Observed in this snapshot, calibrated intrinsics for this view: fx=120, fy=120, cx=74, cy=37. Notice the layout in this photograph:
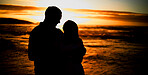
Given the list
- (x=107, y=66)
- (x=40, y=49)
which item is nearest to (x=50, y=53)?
(x=40, y=49)

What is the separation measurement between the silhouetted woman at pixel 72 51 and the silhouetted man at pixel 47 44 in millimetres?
176

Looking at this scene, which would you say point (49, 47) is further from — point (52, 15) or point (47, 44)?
point (52, 15)

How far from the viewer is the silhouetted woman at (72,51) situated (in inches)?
64.6

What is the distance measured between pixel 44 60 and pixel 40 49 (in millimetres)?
147

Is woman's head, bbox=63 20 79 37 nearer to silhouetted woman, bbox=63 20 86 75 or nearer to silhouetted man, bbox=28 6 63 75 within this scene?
silhouetted woman, bbox=63 20 86 75

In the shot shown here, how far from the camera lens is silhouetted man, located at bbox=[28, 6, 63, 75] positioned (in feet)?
4.53

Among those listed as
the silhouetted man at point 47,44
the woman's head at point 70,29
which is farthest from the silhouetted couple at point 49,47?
the woman's head at point 70,29

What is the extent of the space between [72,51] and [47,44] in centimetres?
41

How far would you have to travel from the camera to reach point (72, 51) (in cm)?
166

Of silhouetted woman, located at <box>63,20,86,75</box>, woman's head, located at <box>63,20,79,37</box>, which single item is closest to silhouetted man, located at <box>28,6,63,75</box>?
silhouetted woman, located at <box>63,20,86,75</box>

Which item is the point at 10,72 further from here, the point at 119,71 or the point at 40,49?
the point at 119,71

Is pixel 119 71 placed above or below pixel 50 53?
below

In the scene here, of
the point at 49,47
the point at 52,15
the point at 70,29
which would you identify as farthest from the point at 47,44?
the point at 70,29

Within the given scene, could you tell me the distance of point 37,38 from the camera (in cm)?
142
